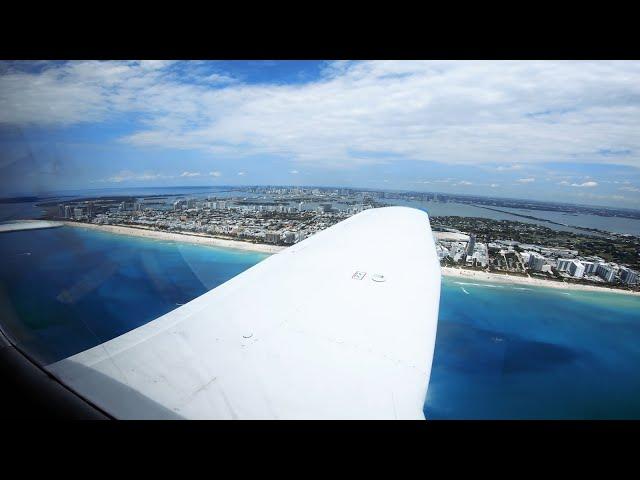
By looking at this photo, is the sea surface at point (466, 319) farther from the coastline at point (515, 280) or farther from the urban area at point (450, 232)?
the urban area at point (450, 232)

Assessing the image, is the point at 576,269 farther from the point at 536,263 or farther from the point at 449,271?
the point at 449,271

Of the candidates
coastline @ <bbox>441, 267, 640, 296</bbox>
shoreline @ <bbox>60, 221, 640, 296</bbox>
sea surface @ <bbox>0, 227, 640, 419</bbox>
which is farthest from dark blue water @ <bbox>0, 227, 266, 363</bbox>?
coastline @ <bbox>441, 267, 640, 296</bbox>

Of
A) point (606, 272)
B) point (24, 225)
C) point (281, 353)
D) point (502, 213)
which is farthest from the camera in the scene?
point (502, 213)

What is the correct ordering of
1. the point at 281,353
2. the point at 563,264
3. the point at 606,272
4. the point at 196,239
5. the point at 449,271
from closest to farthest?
the point at 281,353, the point at 606,272, the point at 563,264, the point at 449,271, the point at 196,239

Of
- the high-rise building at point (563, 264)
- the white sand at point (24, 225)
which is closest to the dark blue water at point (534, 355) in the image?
the high-rise building at point (563, 264)

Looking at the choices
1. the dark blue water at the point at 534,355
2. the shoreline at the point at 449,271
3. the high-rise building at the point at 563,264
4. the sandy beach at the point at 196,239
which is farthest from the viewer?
the high-rise building at the point at 563,264

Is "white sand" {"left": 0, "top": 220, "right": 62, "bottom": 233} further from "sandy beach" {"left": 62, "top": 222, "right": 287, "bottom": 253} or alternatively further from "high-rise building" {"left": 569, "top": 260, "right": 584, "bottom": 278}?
"high-rise building" {"left": 569, "top": 260, "right": 584, "bottom": 278}

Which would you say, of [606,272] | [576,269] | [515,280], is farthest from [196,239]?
[606,272]
